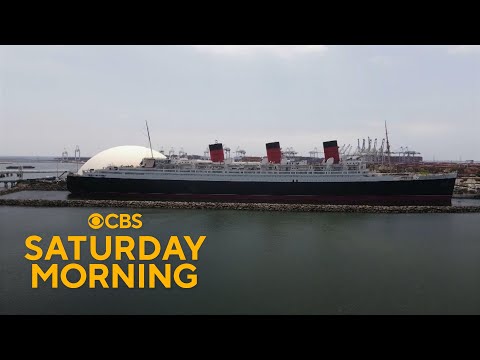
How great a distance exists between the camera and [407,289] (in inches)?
288

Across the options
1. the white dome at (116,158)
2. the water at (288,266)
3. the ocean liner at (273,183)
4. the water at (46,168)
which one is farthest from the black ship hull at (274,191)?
the water at (46,168)

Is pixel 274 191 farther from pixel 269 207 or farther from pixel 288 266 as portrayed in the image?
pixel 288 266

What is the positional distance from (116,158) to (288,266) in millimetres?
27158

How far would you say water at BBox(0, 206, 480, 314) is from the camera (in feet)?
21.3

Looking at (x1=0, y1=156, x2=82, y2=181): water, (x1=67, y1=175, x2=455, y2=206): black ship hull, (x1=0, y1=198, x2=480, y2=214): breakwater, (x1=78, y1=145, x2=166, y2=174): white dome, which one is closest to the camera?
(x1=0, y1=198, x2=480, y2=214): breakwater

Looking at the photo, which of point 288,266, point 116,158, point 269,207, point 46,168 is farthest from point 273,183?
point 46,168

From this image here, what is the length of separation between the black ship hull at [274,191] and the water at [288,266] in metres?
4.65

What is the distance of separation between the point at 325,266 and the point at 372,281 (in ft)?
4.76

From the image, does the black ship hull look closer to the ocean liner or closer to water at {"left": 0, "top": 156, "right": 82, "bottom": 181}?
the ocean liner

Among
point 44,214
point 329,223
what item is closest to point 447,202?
point 329,223

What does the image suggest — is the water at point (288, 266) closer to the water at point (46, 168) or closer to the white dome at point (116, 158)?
the white dome at point (116, 158)

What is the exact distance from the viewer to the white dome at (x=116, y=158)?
30.4m

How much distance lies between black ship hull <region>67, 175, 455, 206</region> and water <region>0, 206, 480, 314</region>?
465cm

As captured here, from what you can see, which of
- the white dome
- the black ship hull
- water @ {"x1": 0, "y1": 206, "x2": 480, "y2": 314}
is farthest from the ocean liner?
the white dome
